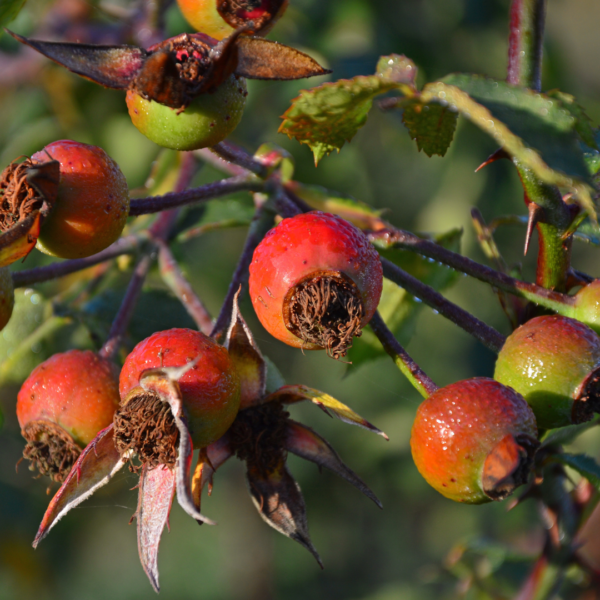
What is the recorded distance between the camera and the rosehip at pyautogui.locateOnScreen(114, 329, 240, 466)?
1.08 meters

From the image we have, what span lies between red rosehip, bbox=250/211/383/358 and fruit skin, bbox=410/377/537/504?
0.70 feet

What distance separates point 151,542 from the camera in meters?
1.16

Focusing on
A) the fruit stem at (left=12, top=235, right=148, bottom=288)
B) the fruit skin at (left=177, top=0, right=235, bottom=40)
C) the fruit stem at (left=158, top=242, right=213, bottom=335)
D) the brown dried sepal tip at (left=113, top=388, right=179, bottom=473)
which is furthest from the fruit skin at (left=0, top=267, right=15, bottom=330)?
the fruit skin at (left=177, top=0, right=235, bottom=40)

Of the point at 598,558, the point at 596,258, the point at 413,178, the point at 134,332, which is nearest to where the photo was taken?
the point at 134,332

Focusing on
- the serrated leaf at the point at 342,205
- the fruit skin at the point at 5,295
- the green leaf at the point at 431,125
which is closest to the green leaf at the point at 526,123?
the green leaf at the point at 431,125

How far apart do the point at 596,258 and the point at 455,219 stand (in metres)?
1.61

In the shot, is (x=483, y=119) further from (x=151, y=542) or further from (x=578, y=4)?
(x=578, y=4)

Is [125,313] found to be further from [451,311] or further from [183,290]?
[451,311]

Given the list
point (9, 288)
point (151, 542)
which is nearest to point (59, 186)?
point (9, 288)

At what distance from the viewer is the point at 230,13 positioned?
4.73ft

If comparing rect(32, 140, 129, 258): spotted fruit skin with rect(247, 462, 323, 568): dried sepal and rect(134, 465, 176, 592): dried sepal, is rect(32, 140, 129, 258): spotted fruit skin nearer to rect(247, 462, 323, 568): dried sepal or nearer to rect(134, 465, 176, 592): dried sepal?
rect(134, 465, 176, 592): dried sepal

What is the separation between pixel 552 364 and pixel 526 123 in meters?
0.44

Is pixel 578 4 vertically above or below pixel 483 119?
below

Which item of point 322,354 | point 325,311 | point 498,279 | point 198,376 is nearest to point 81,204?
point 198,376
